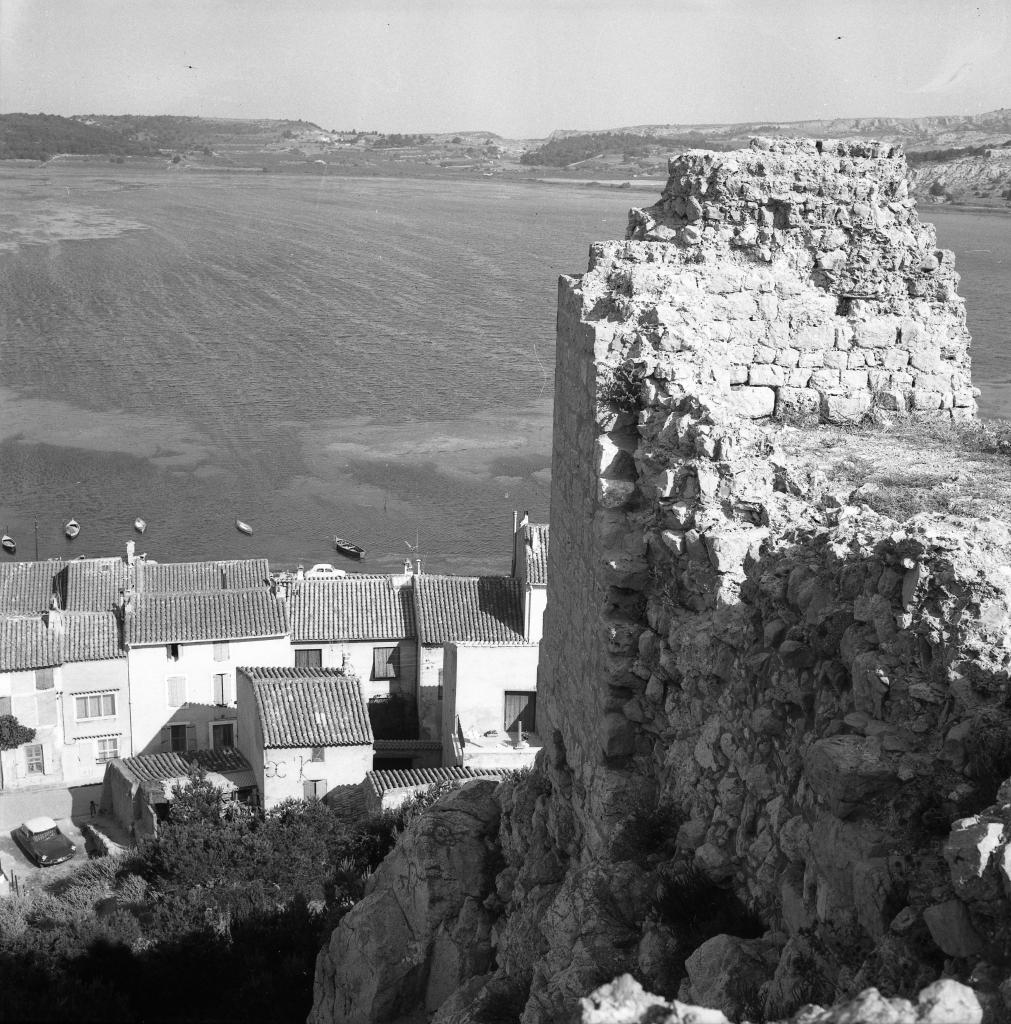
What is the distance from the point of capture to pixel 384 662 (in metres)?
30.2

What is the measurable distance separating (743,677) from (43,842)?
21224mm

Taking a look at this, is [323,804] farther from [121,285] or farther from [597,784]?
[121,285]

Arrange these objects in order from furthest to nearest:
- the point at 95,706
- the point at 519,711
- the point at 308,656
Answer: the point at 308,656
the point at 95,706
the point at 519,711

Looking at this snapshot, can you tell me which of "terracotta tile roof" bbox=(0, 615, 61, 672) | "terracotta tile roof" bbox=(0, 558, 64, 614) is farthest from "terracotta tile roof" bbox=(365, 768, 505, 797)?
"terracotta tile roof" bbox=(0, 558, 64, 614)

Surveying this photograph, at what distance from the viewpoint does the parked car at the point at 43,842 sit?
24359mm

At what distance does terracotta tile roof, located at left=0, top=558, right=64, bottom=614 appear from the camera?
3080 centimetres

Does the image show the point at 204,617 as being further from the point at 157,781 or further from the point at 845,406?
the point at 845,406

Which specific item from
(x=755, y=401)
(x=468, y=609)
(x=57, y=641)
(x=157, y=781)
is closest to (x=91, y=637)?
(x=57, y=641)

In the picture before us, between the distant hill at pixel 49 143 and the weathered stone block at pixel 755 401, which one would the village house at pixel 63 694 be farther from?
the distant hill at pixel 49 143

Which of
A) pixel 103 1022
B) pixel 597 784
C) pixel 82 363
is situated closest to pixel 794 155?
pixel 597 784

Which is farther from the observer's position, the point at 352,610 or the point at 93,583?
the point at 93,583

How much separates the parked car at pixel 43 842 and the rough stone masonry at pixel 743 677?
15951 mm

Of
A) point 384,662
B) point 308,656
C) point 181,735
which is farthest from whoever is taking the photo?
point 384,662

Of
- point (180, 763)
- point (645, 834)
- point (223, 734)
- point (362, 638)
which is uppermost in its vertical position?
point (645, 834)
